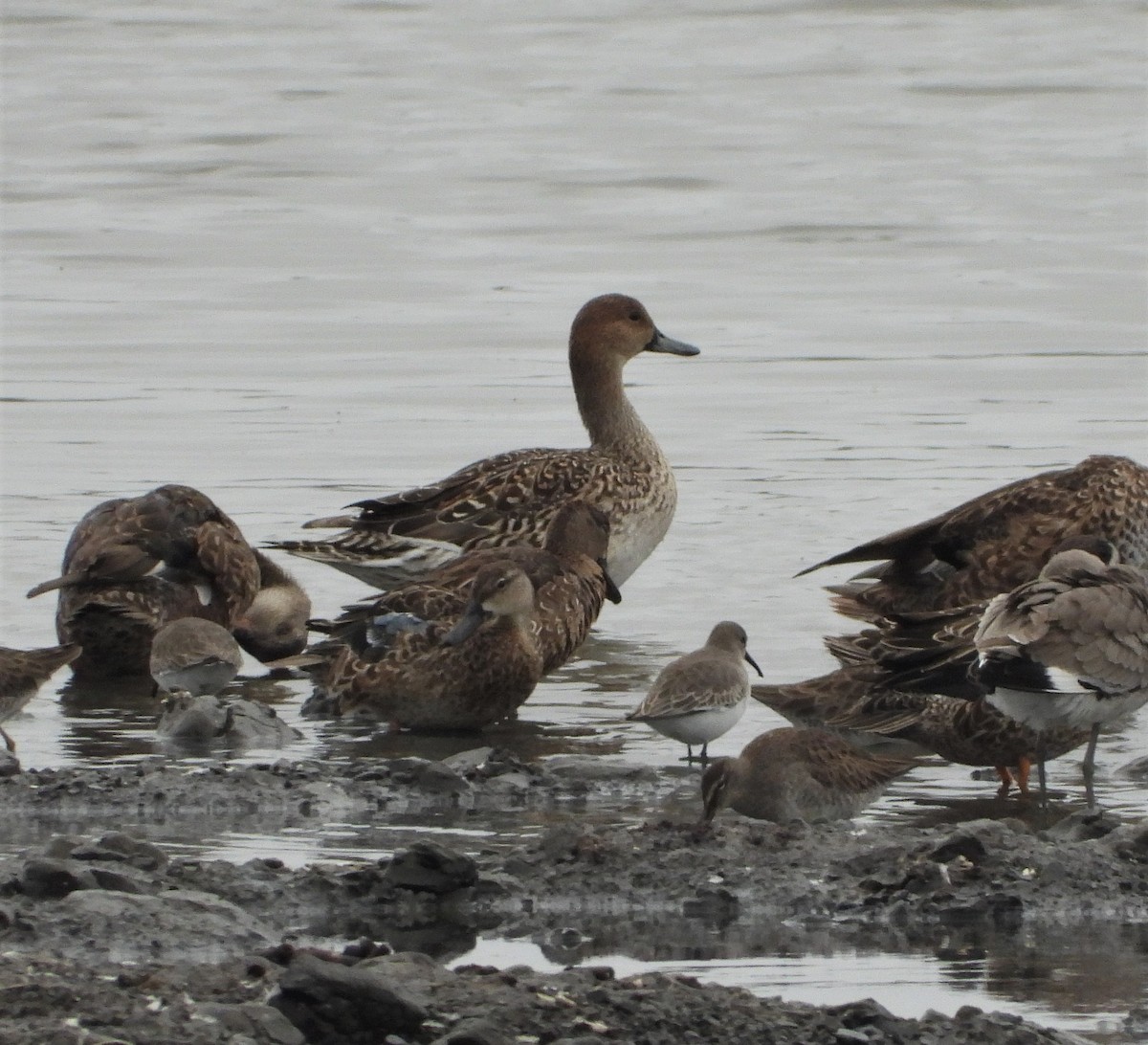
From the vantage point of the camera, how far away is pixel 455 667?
29.8ft

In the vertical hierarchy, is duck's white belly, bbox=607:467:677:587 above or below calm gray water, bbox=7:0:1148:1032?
below

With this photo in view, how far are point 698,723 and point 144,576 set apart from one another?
2900mm

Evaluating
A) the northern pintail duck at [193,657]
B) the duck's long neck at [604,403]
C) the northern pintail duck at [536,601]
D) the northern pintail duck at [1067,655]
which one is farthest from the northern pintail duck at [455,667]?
the duck's long neck at [604,403]

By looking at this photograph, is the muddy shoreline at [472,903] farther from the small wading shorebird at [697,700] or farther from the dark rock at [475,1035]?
the small wading shorebird at [697,700]

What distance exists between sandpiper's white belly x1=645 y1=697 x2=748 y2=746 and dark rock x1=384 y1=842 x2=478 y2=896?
72.4 inches

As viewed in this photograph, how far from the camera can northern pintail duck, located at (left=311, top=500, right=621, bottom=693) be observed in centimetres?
945

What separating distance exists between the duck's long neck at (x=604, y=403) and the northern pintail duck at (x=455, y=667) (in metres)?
3.66

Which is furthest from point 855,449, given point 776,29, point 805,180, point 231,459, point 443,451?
point 776,29

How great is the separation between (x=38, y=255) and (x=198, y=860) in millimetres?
14483

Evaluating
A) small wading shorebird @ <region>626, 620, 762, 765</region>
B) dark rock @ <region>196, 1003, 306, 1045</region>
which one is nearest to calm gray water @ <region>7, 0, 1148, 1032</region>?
small wading shorebird @ <region>626, 620, 762, 765</region>

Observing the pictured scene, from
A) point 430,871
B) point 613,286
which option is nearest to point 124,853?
point 430,871

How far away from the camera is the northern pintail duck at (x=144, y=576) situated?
10188 millimetres

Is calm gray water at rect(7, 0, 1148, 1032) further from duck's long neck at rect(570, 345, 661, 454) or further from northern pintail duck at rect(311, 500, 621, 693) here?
duck's long neck at rect(570, 345, 661, 454)

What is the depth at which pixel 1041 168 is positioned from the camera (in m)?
24.6
